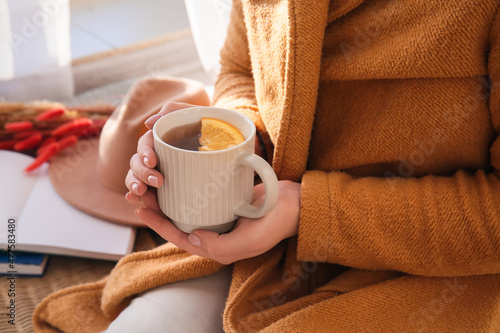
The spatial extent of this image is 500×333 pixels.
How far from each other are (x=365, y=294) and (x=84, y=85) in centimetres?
134

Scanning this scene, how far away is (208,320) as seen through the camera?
0.57 meters

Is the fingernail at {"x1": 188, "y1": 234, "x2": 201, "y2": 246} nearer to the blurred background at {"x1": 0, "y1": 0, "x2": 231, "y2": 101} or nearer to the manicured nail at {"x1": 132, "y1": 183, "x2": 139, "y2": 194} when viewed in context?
the manicured nail at {"x1": 132, "y1": 183, "x2": 139, "y2": 194}

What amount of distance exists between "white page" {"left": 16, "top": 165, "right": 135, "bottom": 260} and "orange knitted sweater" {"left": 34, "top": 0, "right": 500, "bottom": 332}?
227 millimetres

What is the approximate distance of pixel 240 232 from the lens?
0.51 metres

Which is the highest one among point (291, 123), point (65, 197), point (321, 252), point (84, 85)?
point (291, 123)

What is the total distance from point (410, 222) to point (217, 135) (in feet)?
0.78

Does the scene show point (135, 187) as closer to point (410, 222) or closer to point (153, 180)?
point (153, 180)

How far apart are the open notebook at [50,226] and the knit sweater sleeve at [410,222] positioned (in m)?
0.41

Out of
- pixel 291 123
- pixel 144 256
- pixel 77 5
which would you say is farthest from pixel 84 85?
pixel 291 123

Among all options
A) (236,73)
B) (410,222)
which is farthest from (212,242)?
(236,73)

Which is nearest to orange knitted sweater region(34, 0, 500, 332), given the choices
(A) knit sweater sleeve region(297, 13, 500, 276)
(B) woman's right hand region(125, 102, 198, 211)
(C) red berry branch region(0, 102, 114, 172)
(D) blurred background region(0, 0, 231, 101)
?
(A) knit sweater sleeve region(297, 13, 500, 276)

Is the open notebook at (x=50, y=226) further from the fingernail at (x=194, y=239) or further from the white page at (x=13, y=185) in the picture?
the fingernail at (x=194, y=239)

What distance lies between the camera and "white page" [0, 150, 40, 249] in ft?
2.70

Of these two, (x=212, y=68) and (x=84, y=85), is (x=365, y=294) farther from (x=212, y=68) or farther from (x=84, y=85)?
(x=84, y=85)
